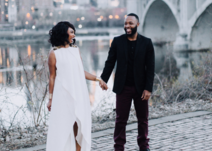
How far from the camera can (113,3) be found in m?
124

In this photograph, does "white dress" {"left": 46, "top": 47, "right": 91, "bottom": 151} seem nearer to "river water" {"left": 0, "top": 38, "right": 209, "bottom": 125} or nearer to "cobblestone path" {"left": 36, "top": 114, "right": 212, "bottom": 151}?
"cobblestone path" {"left": 36, "top": 114, "right": 212, "bottom": 151}

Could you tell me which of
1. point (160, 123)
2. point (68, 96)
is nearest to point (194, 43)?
point (160, 123)

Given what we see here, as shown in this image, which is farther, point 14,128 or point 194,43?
point 194,43

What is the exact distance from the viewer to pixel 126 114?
3.52 metres

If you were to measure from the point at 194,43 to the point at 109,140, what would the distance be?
88.6 feet

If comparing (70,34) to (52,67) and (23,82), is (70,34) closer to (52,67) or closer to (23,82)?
(52,67)

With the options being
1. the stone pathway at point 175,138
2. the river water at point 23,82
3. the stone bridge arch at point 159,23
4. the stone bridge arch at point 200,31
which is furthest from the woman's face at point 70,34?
the stone bridge arch at point 159,23

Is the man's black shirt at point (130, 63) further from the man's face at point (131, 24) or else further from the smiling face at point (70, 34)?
the smiling face at point (70, 34)

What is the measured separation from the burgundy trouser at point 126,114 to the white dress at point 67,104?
2.11ft

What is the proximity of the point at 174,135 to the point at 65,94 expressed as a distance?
197cm

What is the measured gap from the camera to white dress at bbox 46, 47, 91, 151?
2.84m

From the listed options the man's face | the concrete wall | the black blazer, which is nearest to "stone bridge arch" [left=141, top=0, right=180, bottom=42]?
the concrete wall

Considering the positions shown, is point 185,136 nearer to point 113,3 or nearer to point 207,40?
point 207,40

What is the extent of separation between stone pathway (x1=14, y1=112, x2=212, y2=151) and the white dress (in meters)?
0.94
